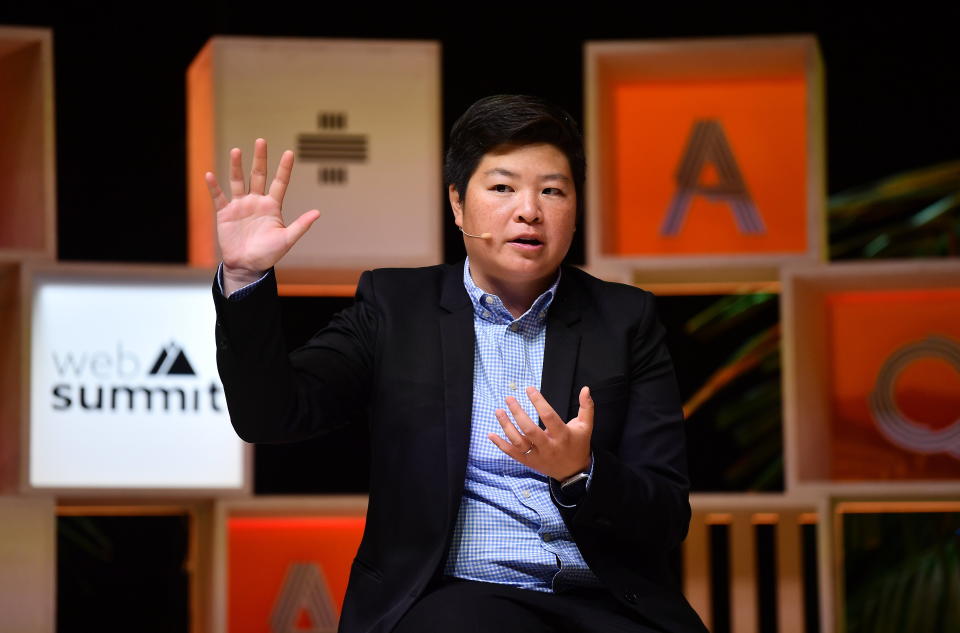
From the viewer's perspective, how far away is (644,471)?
1849 millimetres

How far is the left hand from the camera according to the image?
1.65 m

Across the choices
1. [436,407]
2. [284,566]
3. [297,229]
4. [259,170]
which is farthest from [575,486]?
[284,566]

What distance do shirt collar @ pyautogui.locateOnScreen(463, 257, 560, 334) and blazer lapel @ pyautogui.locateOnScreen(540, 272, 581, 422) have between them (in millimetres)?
13

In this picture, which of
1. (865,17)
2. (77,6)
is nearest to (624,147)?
(865,17)

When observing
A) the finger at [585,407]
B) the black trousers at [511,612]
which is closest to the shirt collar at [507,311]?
the finger at [585,407]

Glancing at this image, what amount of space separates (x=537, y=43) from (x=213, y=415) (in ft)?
5.00

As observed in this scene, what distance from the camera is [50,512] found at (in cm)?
312

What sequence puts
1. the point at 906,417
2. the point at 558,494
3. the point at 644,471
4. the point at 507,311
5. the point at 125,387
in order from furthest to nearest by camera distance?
the point at 906,417 → the point at 125,387 → the point at 507,311 → the point at 644,471 → the point at 558,494

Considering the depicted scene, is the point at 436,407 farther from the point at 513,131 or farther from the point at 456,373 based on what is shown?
the point at 513,131

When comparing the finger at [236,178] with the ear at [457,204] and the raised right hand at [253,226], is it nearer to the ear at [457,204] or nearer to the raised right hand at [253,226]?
the raised right hand at [253,226]

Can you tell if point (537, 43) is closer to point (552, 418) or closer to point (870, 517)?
point (870, 517)

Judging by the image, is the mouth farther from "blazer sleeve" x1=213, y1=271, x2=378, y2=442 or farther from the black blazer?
"blazer sleeve" x1=213, y1=271, x2=378, y2=442

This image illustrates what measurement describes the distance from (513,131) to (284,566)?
5.59 ft

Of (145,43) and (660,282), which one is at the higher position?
(145,43)
